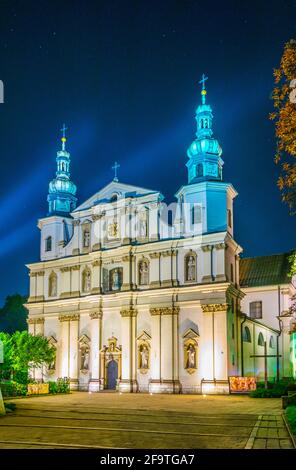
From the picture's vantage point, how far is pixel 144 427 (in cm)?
1947

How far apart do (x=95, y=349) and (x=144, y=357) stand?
4.35 meters

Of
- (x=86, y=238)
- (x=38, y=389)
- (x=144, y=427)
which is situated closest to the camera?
(x=144, y=427)

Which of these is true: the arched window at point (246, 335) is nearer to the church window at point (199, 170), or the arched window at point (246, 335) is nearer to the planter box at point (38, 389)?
the church window at point (199, 170)

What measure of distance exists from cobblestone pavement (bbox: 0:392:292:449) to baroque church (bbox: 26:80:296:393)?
38.6 ft

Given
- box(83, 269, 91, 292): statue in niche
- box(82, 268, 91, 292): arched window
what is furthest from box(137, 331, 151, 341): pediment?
box(82, 268, 91, 292): arched window

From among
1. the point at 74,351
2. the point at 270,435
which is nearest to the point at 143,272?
the point at 74,351

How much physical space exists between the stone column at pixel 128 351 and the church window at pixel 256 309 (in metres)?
15.0

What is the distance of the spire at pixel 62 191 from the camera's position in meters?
51.3

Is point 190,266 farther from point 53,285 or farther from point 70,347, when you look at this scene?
point 53,285

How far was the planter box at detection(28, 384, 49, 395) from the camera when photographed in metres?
38.1

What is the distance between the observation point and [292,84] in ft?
44.6

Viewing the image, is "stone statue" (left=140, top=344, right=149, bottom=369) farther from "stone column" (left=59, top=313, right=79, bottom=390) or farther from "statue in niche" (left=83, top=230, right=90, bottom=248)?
"statue in niche" (left=83, top=230, right=90, bottom=248)
